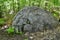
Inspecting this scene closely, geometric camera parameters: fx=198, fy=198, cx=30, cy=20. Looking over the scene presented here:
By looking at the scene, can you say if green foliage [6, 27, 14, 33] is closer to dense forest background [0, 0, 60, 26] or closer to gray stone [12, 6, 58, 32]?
gray stone [12, 6, 58, 32]

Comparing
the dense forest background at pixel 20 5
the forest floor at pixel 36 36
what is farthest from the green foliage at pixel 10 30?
the dense forest background at pixel 20 5

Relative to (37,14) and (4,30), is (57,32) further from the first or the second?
(4,30)

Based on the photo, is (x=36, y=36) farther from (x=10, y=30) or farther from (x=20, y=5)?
(x=20, y=5)

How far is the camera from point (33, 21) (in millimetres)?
3992

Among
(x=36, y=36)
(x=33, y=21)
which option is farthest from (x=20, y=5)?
(x=36, y=36)

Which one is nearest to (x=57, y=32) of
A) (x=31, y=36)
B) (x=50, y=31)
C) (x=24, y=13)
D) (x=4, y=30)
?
(x=50, y=31)

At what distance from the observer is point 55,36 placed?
3771 millimetres

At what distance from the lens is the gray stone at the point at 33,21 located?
3971 mm

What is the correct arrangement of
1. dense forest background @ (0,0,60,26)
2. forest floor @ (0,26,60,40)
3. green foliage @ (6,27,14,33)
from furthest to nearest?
dense forest background @ (0,0,60,26) → green foliage @ (6,27,14,33) → forest floor @ (0,26,60,40)

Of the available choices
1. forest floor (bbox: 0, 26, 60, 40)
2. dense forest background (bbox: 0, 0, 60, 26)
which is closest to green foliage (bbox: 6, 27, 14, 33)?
forest floor (bbox: 0, 26, 60, 40)

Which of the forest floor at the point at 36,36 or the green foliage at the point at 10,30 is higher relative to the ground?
the green foliage at the point at 10,30

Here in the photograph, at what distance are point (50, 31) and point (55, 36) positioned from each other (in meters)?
0.22

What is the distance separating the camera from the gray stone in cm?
397

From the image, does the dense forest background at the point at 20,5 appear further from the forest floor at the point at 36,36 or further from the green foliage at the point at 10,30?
the forest floor at the point at 36,36
